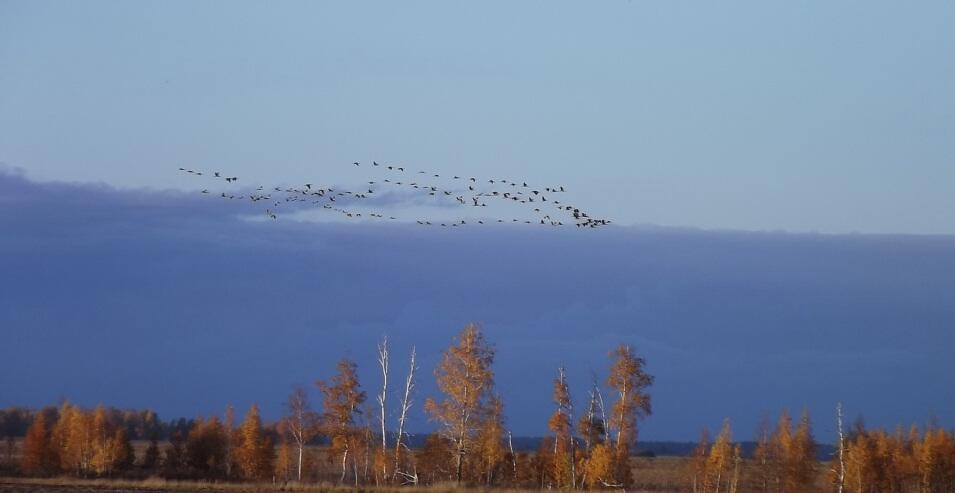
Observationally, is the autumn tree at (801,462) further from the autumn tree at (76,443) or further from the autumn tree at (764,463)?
the autumn tree at (76,443)

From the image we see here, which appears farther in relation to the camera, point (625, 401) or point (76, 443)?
point (76, 443)

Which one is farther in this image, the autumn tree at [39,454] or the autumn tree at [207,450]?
the autumn tree at [207,450]

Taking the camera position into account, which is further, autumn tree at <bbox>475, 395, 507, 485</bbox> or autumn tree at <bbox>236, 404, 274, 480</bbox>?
autumn tree at <bbox>236, 404, 274, 480</bbox>

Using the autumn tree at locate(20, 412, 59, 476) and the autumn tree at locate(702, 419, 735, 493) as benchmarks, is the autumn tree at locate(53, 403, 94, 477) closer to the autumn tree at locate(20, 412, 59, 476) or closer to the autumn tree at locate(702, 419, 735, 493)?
the autumn tree at locate(20, 412, 59, 476)

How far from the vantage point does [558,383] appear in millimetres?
68938

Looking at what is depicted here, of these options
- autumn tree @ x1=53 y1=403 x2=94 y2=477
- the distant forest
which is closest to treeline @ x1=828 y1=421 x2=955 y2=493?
the distant forest

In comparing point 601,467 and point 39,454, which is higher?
point 601,467

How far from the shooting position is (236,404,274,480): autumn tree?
295ft

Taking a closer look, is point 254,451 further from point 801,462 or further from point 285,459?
point 801,462

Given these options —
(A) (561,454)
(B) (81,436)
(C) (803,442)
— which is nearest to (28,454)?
(B) (81,436)

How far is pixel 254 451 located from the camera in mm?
90125

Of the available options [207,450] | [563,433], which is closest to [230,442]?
[207,450]

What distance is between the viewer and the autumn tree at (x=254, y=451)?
295 ft

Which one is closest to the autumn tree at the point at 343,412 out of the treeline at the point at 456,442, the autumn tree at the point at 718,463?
the treeline at the point at 456,442
